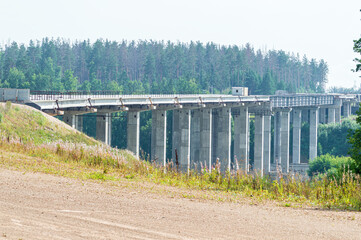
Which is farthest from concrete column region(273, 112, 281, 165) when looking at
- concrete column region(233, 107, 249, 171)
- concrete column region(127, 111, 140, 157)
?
concrete column region(127, 111, 140, 157)

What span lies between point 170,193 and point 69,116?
1770 inches

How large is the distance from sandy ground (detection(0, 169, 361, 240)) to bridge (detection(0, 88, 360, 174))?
3321 cm

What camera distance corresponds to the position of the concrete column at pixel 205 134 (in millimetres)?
90250

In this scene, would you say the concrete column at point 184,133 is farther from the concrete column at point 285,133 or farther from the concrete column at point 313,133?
the concrete column at point 313,133

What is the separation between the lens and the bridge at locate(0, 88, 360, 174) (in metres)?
59.0

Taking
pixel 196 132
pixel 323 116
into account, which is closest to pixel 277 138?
pixel 323 116

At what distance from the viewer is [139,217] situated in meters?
12.0

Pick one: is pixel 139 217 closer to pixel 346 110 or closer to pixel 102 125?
pixel 102 125

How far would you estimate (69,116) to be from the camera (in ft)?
196

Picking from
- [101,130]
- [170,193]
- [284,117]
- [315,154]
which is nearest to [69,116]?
[101,130]

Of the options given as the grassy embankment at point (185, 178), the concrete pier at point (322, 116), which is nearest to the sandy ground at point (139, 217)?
the grassy embankment at point (185, 178)

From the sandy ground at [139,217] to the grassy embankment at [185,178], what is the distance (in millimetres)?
1724

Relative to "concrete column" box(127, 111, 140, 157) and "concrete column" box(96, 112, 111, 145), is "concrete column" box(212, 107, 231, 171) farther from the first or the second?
"concrete column" box(96, 112, 111, 145)

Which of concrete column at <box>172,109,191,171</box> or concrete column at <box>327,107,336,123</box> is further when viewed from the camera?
concrete column at <box>327,107,336,123</box>
